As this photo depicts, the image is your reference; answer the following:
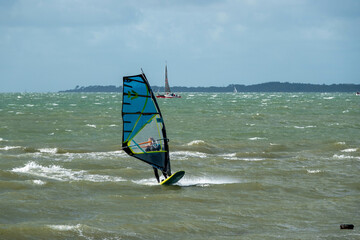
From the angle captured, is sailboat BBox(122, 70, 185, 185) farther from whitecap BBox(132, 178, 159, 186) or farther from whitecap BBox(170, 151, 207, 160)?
whitecap BBox(170, 151, 207, 160)

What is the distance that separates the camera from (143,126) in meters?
17.2

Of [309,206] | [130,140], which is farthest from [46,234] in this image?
[309,206]

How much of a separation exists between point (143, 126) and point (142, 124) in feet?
0.25

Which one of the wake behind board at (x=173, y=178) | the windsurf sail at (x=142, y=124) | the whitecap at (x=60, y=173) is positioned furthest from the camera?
the whitecap at (x=60, y=173)

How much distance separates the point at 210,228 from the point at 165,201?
3143 mm

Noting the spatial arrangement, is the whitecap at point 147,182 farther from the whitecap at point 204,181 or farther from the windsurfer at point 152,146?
the windsurfer at point 152,146

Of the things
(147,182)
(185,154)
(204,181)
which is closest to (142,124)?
(147,182)

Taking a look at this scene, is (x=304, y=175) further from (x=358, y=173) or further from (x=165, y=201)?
(x=165, y=201)

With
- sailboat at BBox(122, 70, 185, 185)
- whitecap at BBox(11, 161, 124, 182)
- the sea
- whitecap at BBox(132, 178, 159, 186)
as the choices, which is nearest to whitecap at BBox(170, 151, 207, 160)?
the sea

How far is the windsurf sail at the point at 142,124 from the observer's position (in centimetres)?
1667

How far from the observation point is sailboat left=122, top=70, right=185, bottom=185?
16.7 m

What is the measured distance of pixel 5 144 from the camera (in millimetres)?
29625

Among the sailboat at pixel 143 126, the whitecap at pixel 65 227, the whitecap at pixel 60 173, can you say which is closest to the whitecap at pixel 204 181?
the sailboat at pixel 143 126

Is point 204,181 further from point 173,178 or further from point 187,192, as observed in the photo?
point 187,192
